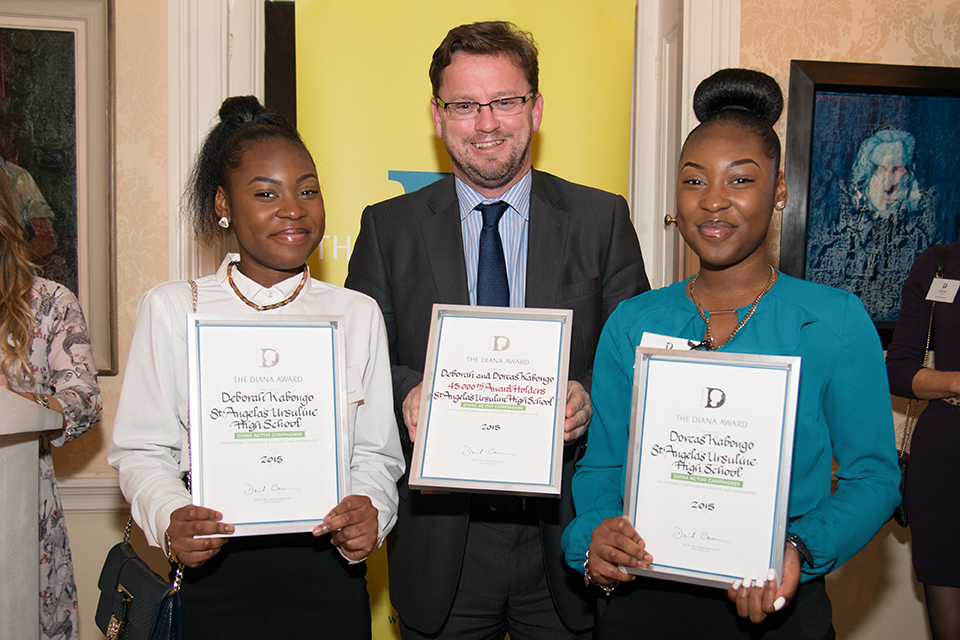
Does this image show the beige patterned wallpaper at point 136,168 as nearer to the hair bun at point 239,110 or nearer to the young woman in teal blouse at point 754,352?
the hair bun at point 239,110

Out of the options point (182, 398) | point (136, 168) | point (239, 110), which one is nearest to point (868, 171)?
point (239, 110)

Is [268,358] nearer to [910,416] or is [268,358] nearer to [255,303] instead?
[255,303]

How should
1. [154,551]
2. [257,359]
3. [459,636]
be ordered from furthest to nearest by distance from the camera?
[154,551], [459,636], [257,359]

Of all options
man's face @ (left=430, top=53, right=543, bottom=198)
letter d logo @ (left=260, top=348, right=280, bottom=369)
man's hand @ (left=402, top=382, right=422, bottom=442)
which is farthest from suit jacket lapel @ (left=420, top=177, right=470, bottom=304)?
letter d logo @ (left=260, top=348, right=280, bottom=369)

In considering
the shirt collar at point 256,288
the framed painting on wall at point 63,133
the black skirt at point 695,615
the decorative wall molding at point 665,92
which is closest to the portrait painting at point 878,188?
the decorative wall molding at point 665,92

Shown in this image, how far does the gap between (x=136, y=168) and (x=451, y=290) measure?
1662mm

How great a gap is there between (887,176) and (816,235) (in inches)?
16.2

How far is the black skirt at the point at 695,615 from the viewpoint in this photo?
1.35 m

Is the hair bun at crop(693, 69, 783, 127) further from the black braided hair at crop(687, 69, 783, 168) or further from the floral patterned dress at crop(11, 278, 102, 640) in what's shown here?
the floral patterned dress at crop(11, 278, 102, 640)

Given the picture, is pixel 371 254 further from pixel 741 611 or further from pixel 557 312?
pixel 741 611

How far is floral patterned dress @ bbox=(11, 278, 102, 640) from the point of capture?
6.38 ft

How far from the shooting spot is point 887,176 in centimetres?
298

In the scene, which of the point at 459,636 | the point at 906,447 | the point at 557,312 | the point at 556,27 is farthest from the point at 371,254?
the point at 906,447

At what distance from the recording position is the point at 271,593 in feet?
4.83
